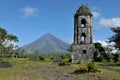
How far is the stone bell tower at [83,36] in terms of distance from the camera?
47.9 m

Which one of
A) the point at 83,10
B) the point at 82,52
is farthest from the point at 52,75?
the point at 83,10

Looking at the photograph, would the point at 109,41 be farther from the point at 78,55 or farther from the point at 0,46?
the point at 0,46

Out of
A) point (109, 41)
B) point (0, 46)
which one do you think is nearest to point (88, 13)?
point (109, 41)

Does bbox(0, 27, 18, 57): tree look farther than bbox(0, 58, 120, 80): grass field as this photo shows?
Yes

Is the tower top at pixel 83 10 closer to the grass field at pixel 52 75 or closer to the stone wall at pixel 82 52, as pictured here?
the stone wall at pixel 82 52

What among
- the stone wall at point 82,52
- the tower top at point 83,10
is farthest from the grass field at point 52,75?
the tower top at point 83,10

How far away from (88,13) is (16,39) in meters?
32.9

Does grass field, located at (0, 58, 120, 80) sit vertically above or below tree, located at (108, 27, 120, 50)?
below

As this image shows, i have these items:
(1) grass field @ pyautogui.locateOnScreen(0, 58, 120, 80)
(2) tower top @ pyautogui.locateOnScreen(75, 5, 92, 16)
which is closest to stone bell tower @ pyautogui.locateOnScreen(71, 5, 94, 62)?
(2) tower top @ pyautogui.locateOnScreen(75, 5, 92, 16)

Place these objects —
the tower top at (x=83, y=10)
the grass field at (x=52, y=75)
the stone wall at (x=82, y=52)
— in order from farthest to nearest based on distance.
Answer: the tower top at (x=83, y=10) < the stone wall at (x=82, y=52) < the grass field at (x=52, y=75)

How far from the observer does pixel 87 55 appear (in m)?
48.0

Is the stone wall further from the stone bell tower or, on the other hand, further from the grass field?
the grass field

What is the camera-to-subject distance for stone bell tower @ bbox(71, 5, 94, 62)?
47.9 meters

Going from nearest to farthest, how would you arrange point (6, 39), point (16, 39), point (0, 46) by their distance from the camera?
point (0, 46), point (6, 39), point (16, 39)
